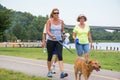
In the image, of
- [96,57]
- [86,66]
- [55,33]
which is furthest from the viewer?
[96,57]

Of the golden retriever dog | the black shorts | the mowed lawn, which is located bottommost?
the mowed lawn

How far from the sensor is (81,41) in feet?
36.6

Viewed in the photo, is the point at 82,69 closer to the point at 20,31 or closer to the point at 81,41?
the point at 81,41

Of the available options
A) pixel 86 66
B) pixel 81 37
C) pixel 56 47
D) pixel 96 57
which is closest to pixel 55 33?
pixel 56 47

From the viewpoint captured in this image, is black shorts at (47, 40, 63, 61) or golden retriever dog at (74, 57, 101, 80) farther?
black shorts at (47, 40, 63, 61)

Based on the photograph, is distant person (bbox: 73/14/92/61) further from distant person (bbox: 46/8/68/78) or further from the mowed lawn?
the mowed lawn

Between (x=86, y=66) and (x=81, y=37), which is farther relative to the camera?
(x=81, y=37)

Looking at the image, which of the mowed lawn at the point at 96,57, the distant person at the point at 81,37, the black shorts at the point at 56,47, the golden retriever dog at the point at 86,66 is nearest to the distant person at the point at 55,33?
the black shorts at the point at 56,47

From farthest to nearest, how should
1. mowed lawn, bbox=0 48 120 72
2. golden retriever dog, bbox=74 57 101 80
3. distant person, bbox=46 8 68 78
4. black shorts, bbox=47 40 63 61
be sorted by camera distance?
mowed lawn, bbox=0 48 120 72 < black shorts, bbox=47 40 63 61 < distant person, bbox=46 8 68 78 < golden retriever dog, bbox=74 57 101 80

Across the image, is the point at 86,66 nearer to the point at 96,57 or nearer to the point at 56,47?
the point at 56,47

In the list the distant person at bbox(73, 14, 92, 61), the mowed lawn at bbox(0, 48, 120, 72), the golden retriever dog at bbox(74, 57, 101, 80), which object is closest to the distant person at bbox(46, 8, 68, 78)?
the distant person at bbox(73, 14, 92, 61)

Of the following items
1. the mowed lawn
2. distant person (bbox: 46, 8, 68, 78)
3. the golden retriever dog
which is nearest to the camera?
the golden retriever dog

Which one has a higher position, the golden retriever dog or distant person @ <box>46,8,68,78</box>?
distant person @ <box>46,8,68,78</box>

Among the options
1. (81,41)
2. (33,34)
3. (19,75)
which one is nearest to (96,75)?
(81,41)
